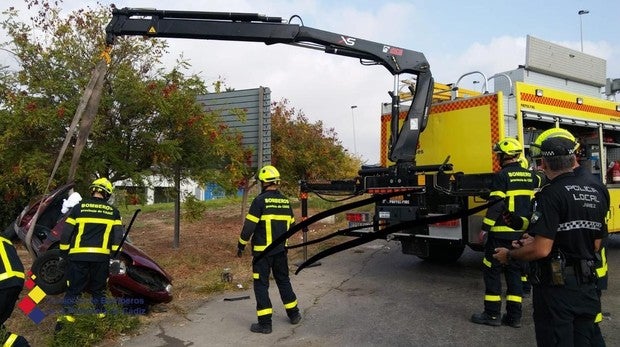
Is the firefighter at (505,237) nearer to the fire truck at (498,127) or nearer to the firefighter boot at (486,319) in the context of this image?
the firefighter boot at (486,319)

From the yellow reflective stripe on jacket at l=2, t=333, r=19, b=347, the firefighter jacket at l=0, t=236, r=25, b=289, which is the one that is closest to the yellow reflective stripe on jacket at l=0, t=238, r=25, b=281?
the firefighter jacket at l=0, t=236, r=25, b=289

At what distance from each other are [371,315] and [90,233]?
10.3 ft

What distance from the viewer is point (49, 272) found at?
5496mm

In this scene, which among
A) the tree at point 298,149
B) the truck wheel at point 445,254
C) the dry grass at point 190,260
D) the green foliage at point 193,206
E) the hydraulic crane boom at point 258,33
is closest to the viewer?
the dry grass at point 190,260

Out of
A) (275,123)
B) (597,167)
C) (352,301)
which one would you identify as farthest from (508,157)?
(275,123)

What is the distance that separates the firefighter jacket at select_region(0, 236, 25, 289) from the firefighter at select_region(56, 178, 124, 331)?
1.42 meters

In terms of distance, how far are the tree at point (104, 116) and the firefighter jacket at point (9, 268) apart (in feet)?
10.7

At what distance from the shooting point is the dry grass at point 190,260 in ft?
18.9

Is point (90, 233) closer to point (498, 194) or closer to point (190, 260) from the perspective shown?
point (190, 260)

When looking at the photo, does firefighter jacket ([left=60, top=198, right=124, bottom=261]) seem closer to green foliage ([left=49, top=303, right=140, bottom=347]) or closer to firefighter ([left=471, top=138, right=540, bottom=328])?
green foliage ([left=49, top=303, right=140, bottom=347])

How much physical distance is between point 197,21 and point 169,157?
84.5 inches

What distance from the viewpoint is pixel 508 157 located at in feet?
18.2

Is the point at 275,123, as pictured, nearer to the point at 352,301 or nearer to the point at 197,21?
the point at 197,21

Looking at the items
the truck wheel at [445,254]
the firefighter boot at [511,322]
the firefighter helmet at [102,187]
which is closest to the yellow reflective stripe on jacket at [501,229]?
the firefighter boot at [511,322]
